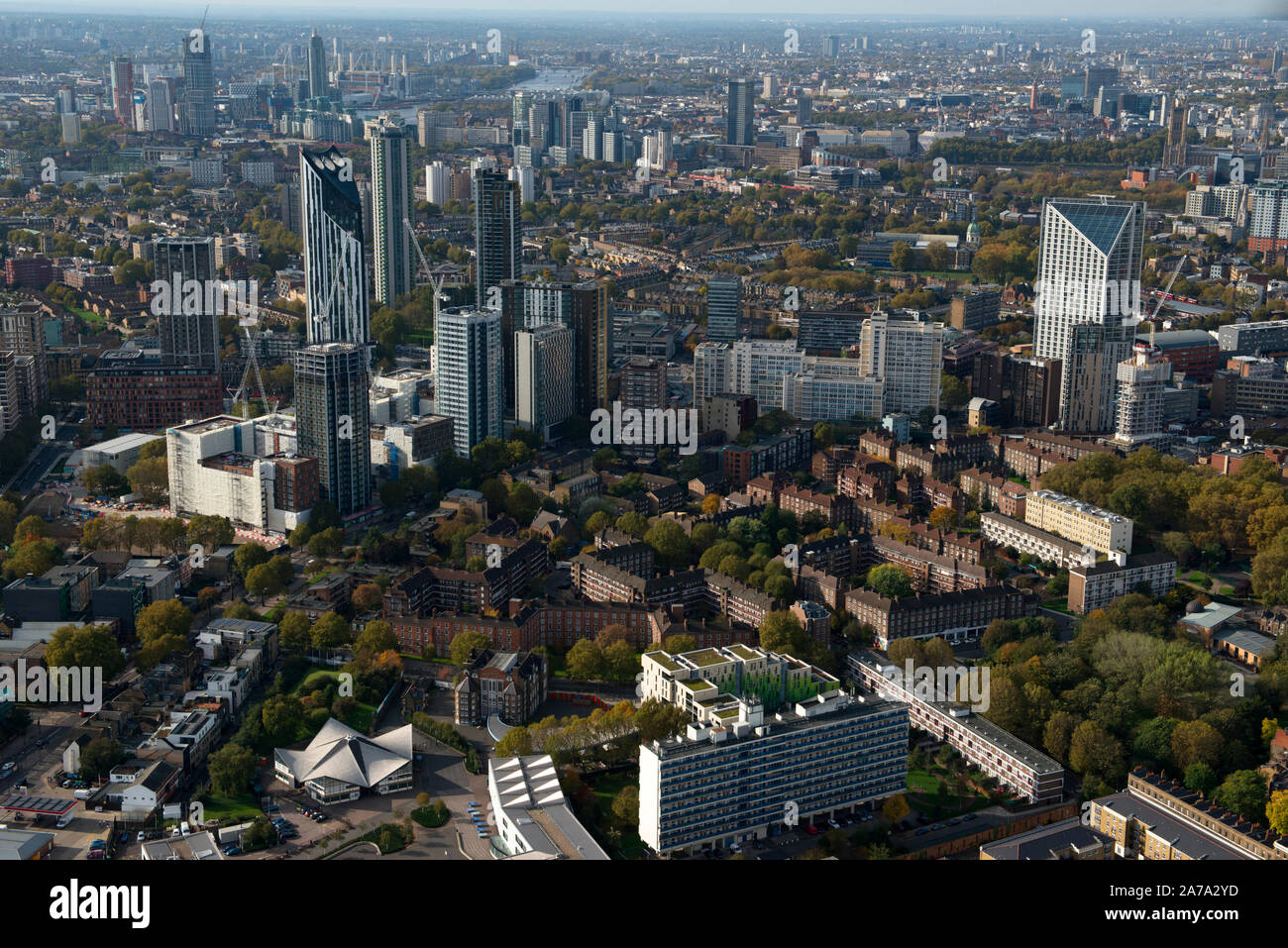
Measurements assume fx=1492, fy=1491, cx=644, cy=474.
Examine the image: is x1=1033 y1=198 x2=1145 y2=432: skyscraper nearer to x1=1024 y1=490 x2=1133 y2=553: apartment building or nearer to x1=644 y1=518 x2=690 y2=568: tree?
x1=1024 y1=490 x2=1133 y2=553: apartment building

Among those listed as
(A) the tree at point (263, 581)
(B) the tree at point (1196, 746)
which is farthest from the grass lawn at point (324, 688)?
(B) the tree at point (1196, 746)

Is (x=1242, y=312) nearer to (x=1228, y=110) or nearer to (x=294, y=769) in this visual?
(x=294, y=769)

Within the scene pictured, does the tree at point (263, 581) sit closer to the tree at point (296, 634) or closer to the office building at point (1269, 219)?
the tree at point (296, 634)

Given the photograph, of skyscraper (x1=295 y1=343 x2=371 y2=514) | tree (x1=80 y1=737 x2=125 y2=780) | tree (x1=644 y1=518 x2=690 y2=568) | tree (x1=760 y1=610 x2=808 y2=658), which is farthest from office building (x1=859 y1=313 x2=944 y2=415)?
tree (x1=80 y1=737 x2=125 y2=780)

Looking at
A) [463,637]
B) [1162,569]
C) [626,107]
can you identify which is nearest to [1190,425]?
[1162,569]

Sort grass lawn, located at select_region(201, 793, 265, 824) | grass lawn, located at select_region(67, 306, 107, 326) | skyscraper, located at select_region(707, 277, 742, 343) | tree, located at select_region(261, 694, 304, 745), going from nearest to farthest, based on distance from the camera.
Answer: grass lawn, located at select_region(201, 793, 265, 824), tree, located at select_region(261, 694, 304, 745), skyscraper, located at select_region(707, 277, 742, 343), grass lawn, located at select_region(67, 306, 107, 326)

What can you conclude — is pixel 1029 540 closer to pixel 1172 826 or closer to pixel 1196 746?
→ pixel 1196 746
